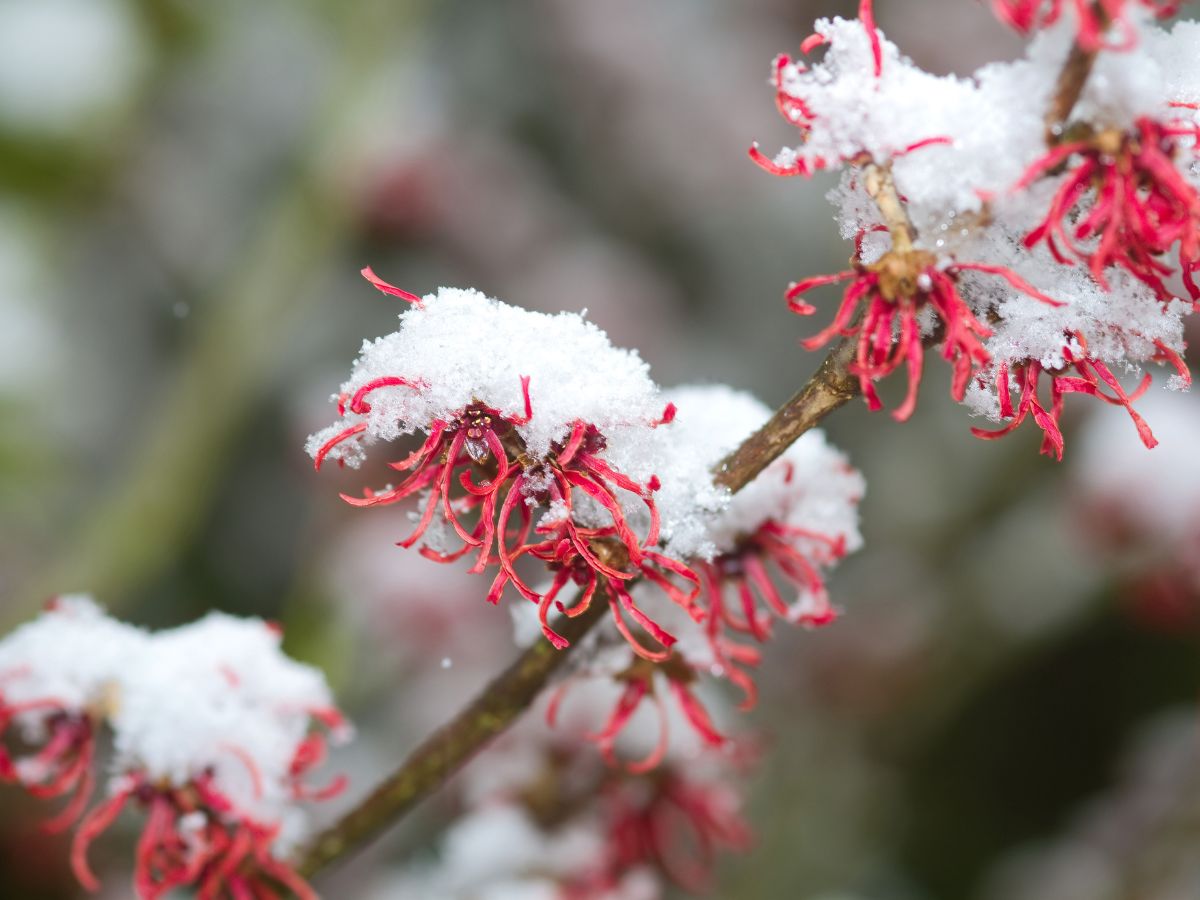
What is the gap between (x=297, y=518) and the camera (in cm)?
210

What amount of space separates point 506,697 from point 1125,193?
328 mm

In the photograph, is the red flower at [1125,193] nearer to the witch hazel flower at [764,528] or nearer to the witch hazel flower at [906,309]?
the witch hazel flower at [906,309]

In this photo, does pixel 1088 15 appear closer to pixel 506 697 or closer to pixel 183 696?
pixel 506 697

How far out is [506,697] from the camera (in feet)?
1.77

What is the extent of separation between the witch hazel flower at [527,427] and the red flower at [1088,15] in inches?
7.3

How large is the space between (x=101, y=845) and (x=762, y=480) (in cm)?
103

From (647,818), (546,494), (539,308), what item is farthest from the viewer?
(539,308)

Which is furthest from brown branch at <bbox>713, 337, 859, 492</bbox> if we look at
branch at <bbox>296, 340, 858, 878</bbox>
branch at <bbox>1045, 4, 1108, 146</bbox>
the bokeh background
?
the bokeh background

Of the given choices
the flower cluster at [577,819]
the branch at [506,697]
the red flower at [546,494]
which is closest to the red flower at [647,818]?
the flower cluster at [577,819]

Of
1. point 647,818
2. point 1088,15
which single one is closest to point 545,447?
point 1088,15

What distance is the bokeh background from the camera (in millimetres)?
1459

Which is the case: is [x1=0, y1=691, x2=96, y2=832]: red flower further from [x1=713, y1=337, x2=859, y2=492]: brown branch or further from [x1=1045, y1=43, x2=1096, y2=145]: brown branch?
[x1=1045, y1=43, x2=1096, y2=145]: brown branch

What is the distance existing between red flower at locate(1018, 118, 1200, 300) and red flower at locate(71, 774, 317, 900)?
0.47 m

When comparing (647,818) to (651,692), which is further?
(647,818)
